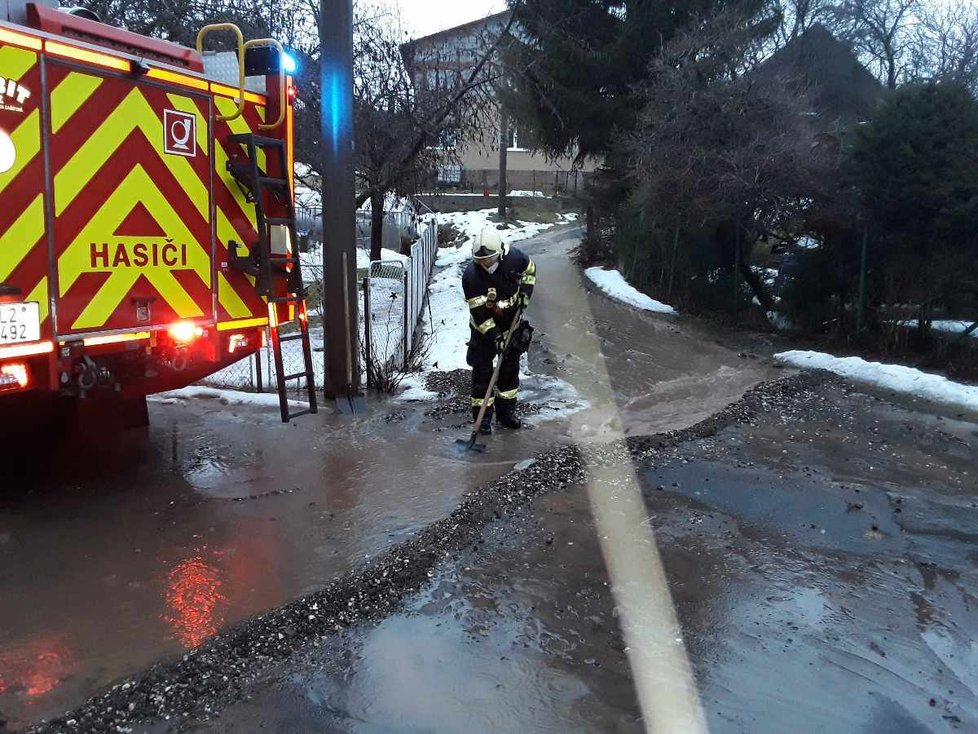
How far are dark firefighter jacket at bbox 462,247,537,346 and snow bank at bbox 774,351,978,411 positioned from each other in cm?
430

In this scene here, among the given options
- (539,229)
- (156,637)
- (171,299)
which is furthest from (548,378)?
(539,229)

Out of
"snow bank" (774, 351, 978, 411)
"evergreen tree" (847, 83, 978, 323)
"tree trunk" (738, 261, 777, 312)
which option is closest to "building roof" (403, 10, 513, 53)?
"tree trunk" (738, 261, 777, 312)

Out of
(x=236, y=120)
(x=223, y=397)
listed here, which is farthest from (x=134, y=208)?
(x=223, y=397)

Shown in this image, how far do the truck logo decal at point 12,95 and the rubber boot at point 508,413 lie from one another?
4.07 metres

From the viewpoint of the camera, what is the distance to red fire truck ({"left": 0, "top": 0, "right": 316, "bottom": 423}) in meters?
4.04

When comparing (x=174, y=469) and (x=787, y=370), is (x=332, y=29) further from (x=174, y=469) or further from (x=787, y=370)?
(x=787, y=370)

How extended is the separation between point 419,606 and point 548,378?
497 cm

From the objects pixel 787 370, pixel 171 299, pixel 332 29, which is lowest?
pixel 787 370

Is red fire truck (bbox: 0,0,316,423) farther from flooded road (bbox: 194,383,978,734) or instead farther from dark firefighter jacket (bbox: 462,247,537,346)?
flooded road (bbox: 194,383,978,734)

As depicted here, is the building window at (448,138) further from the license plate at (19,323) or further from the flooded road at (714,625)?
the license plate at (19,323)

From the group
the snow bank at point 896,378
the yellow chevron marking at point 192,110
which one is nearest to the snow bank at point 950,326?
the snow bank at point 896,378

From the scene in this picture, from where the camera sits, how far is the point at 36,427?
584 cm

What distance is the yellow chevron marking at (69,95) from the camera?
412 centimetres

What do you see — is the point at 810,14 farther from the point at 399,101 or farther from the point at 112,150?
the point at 112,150
